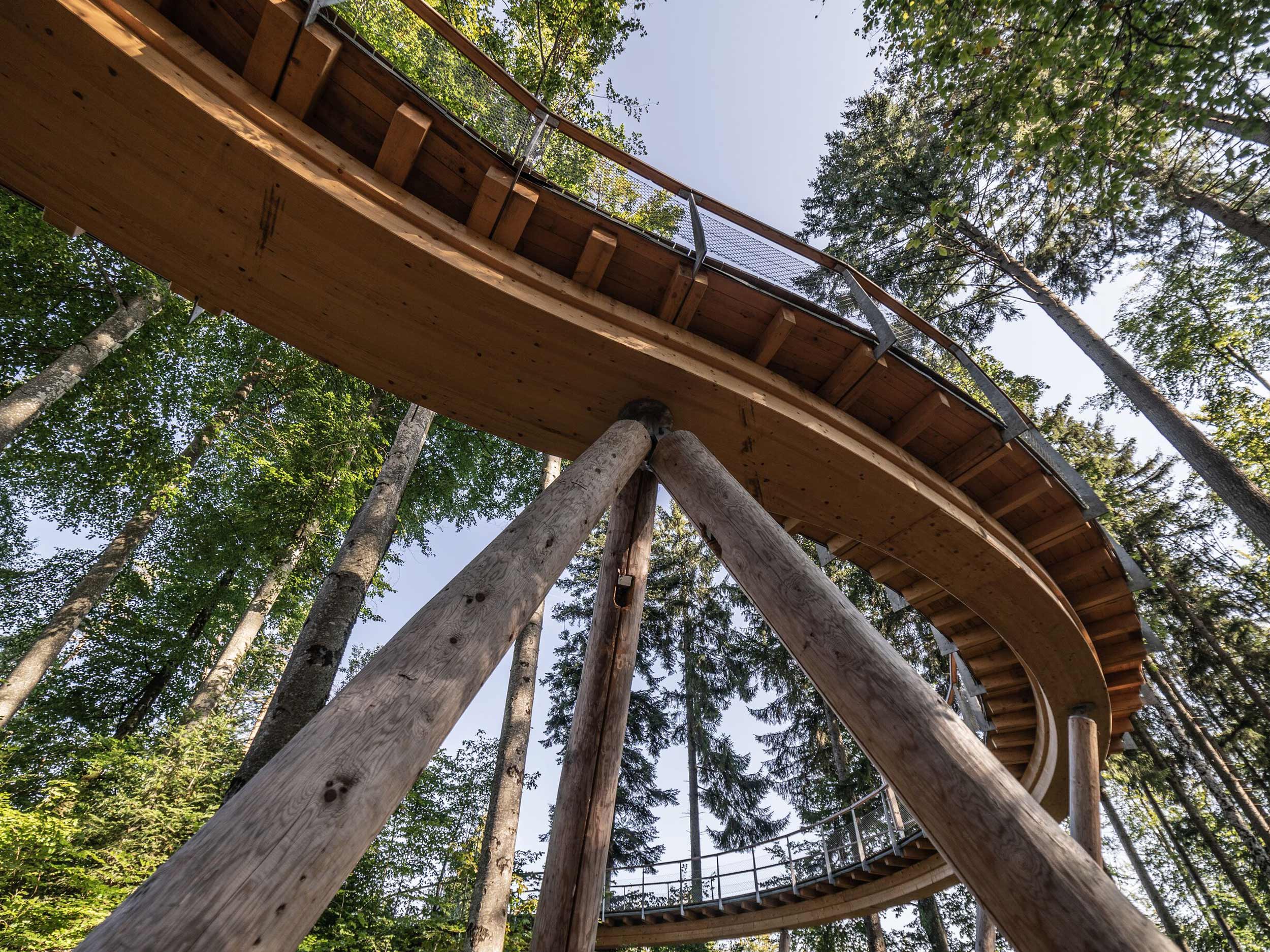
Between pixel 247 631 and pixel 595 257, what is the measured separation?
10.4 meters

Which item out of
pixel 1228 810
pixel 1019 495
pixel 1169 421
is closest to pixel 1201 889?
pixel 1228 810

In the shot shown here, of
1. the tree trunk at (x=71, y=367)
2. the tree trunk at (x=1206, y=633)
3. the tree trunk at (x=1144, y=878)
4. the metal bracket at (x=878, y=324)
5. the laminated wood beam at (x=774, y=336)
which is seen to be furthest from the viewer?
the tree trunk at (x=1144, y=878)

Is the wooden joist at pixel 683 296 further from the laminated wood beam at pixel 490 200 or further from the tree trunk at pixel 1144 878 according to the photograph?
the tree trunk at pixel 1144 878

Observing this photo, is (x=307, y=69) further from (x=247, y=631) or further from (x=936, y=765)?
(x=247, y=631)

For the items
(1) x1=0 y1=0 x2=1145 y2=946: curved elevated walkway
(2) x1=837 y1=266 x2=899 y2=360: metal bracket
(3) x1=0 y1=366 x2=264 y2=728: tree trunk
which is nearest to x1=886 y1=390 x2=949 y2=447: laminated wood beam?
(1) x1=0 y1=0 x2=1145 y2=946: curved elevated walkway

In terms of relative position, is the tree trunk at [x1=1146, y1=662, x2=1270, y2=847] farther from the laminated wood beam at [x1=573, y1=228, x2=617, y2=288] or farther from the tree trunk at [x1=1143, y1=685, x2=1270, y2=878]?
the laminated wood beam at [x1=573, y1=228, x2=617, y2=288]

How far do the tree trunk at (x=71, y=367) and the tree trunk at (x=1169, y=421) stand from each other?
16.8 metres

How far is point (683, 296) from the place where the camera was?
3502 millimetres

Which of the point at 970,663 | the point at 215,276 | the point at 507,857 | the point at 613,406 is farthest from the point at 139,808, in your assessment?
the point at 970,663

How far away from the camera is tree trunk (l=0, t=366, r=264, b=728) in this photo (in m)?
8.06

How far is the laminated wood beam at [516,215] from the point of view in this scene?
307 centimetres

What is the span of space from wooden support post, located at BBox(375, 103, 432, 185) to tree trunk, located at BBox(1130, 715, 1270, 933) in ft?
60.6

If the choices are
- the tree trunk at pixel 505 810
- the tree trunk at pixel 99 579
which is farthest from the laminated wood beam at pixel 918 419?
the tree trunk at pixel 99 579

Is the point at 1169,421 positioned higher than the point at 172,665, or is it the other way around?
the point at 1169,421
